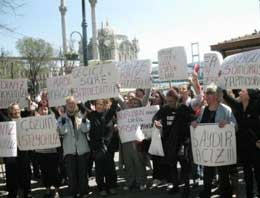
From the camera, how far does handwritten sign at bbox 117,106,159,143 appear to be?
903cm

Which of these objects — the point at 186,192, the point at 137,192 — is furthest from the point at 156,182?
the point at 186,192

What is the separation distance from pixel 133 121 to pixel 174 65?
5.00 feet

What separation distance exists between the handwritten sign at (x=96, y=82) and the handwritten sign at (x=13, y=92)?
137 centimetres

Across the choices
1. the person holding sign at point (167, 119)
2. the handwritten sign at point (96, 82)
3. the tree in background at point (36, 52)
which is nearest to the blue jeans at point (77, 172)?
the handwritten sign at point (96, 82)

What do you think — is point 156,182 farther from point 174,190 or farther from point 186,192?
point 186,192

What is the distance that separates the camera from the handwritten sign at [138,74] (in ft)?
32.0

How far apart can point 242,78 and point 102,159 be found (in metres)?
3.02

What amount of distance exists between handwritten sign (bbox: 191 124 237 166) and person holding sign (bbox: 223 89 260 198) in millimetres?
143

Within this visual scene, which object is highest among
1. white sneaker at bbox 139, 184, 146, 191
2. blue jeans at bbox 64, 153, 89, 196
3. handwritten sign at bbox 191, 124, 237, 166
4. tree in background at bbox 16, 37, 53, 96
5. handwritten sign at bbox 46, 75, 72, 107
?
tree in background at bbox 16, 37, 53, 96

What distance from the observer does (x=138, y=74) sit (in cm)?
980

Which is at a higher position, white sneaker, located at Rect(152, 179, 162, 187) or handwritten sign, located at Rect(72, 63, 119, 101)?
handwritten sign, located at Rect(72, 63, 119, 101)

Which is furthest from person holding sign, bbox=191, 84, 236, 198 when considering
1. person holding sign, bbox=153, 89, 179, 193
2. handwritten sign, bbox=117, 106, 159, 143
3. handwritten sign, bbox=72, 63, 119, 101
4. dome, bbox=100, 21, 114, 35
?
dome, bbox=100, 21, 114, 35

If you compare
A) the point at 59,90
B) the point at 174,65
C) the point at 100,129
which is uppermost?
the point at 174,65

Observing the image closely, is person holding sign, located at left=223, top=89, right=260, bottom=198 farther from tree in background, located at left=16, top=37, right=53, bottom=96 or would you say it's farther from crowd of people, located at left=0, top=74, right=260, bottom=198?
tree in background, located at left=16, top=37, right=53, bottom=96
